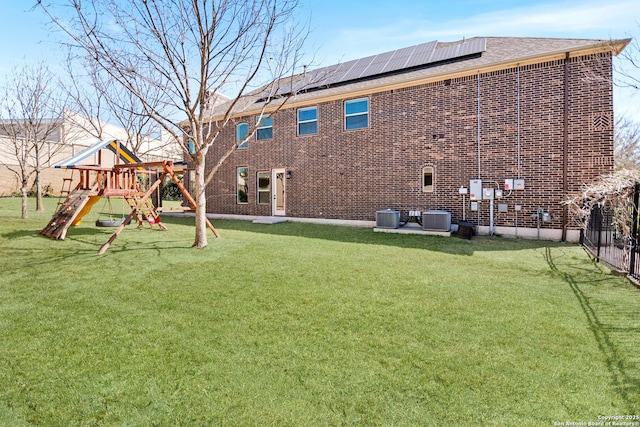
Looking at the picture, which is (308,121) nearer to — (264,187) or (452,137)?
(264,187)

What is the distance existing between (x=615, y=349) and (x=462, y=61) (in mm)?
10652

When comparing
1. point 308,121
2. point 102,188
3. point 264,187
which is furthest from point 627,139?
point 102,188

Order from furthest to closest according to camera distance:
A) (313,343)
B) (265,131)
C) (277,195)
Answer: (265,131) < (277,195) < (313,343)

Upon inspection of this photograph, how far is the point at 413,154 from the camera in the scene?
11352 mm

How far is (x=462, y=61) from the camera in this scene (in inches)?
442

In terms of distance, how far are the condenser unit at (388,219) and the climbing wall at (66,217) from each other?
28.3 ft

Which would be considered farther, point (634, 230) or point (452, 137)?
point (452, 137)

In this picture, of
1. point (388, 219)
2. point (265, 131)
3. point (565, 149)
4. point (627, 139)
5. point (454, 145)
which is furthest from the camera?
point (627, 139)

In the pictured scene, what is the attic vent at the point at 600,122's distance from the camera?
8680 mm

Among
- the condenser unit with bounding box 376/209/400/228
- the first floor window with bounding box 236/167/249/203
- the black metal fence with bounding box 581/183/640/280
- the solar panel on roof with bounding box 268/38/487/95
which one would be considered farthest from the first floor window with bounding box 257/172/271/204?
the black metal fence with bounding box 581/183/640/280

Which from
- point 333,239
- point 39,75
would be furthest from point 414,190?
point 39,75

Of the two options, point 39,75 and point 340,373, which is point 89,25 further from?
point 39,75

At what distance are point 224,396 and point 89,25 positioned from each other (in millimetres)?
7707

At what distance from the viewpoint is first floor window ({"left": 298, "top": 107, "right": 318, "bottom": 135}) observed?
1350 cm
